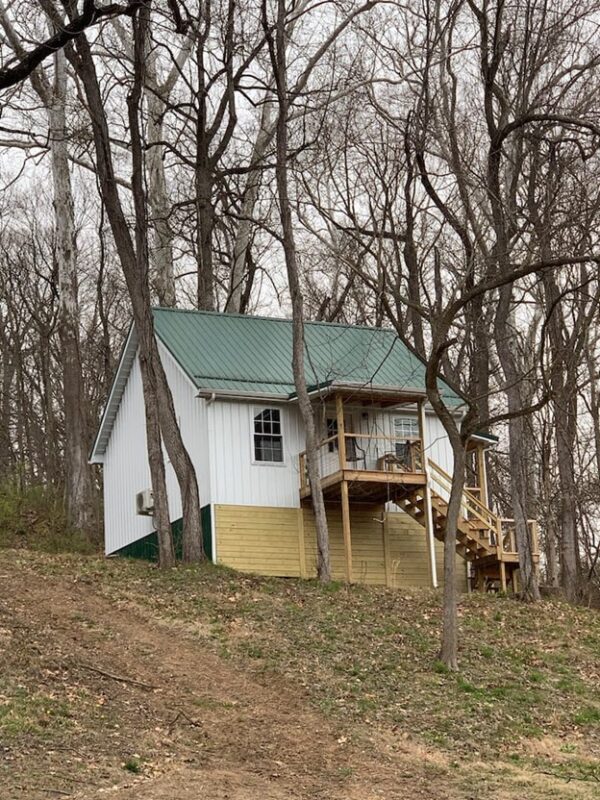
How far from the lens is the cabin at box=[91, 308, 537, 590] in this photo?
88.0 feet

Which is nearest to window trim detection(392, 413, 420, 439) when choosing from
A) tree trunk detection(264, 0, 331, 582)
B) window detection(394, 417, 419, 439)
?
window detection(394, 417, 419, 439)

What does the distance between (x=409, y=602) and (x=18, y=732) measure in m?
10.7

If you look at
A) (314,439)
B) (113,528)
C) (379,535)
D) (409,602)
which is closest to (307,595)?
(409,602)

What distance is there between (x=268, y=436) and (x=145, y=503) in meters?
3.21

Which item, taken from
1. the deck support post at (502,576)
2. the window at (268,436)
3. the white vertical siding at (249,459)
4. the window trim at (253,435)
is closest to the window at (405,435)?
the white vertical siding at (249,459)

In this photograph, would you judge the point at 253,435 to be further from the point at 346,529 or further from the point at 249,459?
the point at 346,529

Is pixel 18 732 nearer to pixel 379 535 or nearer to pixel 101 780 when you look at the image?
pixel 101 780

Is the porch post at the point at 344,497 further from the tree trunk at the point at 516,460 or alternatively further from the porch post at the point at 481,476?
the porch post at the point at 481,476

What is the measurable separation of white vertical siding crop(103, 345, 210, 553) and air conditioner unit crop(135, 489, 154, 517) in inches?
14.7

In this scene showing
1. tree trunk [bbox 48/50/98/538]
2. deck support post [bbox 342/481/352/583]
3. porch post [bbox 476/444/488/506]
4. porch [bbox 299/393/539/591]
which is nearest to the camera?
deck support post [bbox 342/481/352/583]

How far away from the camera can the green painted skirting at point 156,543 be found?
26.4 m

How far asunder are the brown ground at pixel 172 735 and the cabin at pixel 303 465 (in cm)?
704

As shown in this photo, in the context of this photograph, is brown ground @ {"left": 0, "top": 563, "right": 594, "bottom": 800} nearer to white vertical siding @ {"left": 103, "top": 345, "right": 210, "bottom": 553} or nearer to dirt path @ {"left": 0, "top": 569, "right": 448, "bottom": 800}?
dirt path @ {"left": 0, "top": 569, "right": 448, "bottom": 800}

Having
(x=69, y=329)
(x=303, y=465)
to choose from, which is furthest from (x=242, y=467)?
(x=69, y=329)
